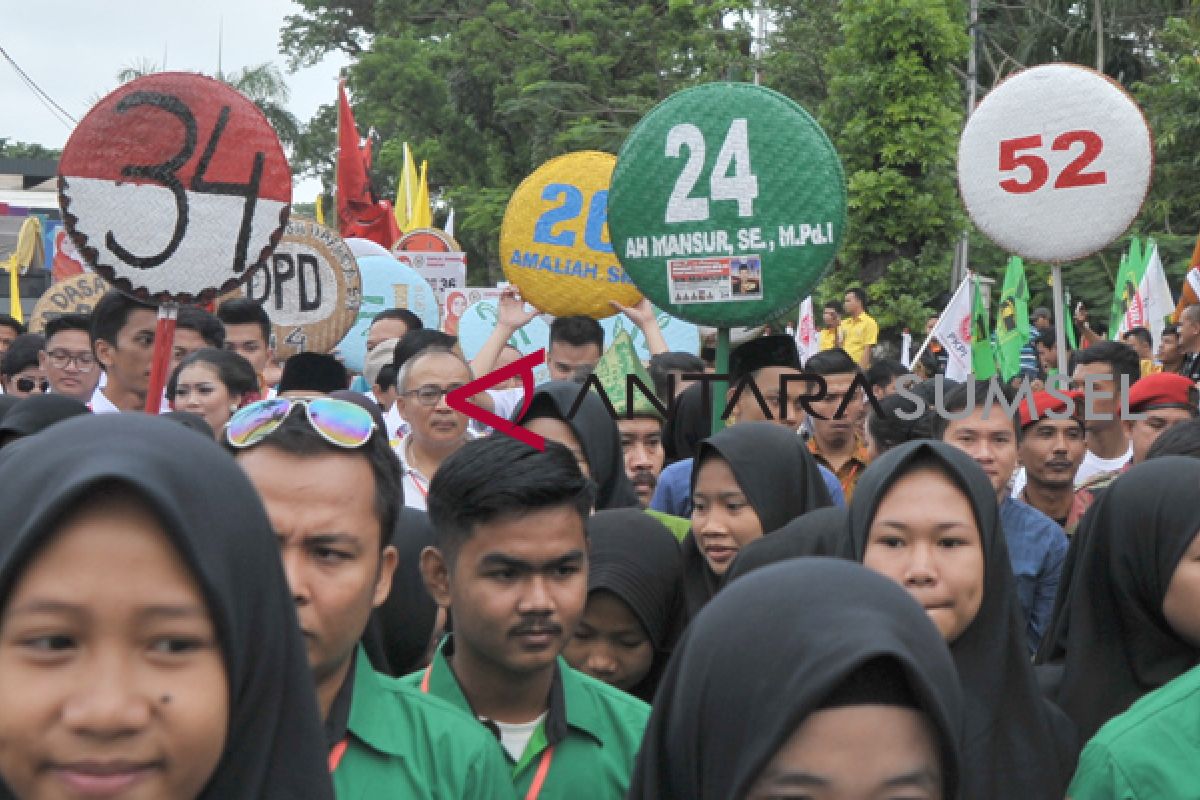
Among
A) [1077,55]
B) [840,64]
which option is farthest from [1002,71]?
[840,64]

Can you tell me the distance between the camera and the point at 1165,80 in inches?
925

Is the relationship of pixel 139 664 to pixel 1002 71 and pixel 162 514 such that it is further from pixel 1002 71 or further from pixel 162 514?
pixel 1002 71

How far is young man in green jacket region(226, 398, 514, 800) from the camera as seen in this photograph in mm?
2447

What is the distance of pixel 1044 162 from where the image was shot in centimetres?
584

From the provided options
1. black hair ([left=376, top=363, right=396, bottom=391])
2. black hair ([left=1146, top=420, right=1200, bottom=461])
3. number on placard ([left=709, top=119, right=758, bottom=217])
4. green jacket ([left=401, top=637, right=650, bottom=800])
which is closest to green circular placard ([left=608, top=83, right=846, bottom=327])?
number on placard ([left=709, top=119, right=758, bottom=217])

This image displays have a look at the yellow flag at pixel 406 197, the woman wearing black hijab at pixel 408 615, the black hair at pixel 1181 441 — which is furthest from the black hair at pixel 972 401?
the yellow flag at pixel 406 197

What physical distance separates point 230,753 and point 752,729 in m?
0.58

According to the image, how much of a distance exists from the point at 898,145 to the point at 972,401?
1189 cm

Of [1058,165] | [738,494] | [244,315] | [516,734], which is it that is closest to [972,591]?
[516,734]

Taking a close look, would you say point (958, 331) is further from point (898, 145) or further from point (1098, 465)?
point (898, 145)

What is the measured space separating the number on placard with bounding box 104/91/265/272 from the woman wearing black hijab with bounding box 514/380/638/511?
981 millimetres

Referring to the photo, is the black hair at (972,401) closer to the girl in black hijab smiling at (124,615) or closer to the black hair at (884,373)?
the black hair at (884,373)

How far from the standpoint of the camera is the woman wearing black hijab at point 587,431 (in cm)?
468

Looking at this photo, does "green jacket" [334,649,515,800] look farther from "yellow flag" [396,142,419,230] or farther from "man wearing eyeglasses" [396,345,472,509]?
"yellow flag" [396,142,419,230]
